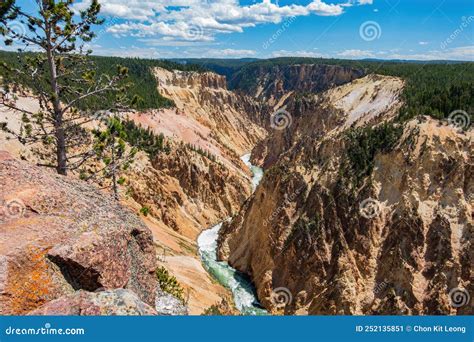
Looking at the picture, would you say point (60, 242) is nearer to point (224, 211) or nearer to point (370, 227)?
point (370, 227)

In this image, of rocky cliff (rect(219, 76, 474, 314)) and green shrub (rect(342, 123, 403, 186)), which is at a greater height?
green shrub (rect(342, 123, 403, 186))

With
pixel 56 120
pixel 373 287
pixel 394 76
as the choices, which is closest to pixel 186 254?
pixel 373 287

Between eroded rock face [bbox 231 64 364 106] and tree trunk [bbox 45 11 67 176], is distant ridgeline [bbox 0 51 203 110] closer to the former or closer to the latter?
eroded rock face [bbox 231 64 364 106]

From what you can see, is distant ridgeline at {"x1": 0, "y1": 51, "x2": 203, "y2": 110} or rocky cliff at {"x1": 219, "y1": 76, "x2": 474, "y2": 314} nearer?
rocky cliff at {"x1": 219, "y1": 76, "x2": 474, "y2": 314}

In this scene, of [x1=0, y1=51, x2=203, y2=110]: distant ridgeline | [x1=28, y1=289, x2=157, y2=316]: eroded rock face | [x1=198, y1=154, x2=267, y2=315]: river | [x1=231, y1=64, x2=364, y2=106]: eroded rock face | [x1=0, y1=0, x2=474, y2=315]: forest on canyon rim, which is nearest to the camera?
[x1=28, y1=289, x2=157, y2=316]: eroded rock face

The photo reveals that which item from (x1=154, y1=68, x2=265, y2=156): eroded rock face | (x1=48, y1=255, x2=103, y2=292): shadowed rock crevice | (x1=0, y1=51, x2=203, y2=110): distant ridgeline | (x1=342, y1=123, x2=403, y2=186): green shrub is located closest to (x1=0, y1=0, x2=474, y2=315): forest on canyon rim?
(x1=48, y1=255, x2=103, y2=292): shadowed rock crevice

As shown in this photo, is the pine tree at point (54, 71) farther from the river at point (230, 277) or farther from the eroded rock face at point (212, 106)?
the eroded rock face at point (212, 106)
